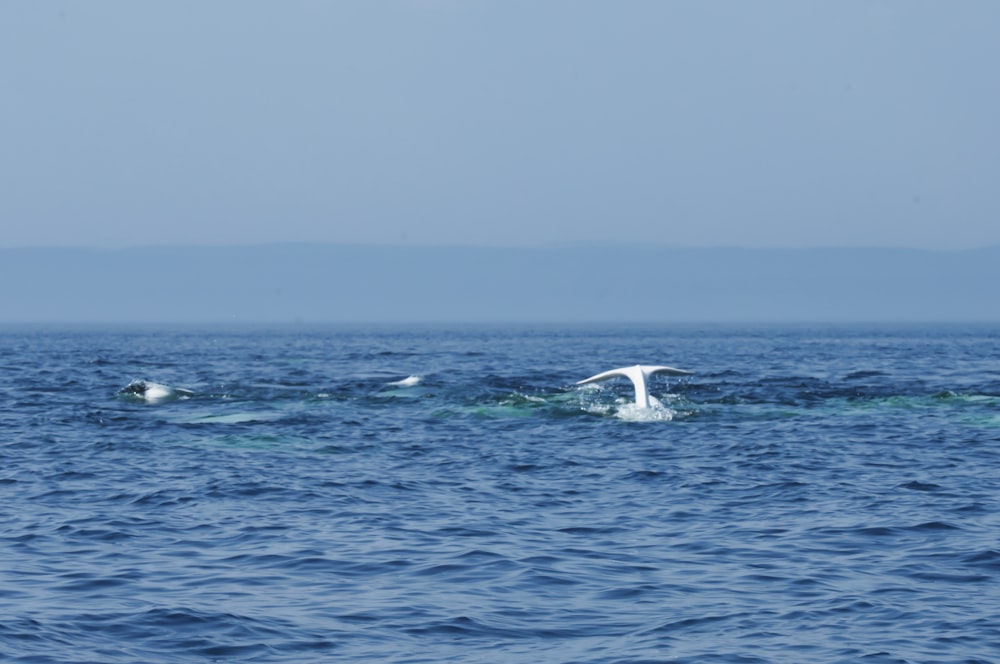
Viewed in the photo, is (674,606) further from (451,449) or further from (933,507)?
(451,449)

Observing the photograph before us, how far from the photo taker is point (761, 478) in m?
23.1

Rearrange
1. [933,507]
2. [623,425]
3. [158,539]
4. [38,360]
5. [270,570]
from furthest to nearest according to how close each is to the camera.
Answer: [38,360], [623,425], [933,507], [158,539], [270,570]

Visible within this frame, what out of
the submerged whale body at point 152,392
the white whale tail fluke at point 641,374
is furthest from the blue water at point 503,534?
the submerged whale body at point 152,392

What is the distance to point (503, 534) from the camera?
1798 centimetres

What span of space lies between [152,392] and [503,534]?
88.0ft

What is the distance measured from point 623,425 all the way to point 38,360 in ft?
184

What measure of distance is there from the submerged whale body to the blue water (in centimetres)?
414

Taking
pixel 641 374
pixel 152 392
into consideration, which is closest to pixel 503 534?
pixel 641 374

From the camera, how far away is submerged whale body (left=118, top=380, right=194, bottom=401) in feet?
137

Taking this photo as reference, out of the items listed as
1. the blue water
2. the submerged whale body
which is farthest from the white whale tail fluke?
the submerged whale body

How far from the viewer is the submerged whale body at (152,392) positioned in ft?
137

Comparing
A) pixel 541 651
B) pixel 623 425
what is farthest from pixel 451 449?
pixel 541 651

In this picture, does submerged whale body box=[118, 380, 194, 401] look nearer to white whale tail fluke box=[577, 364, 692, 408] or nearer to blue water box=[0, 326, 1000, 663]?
blue water box=[0, 326, 1000, 663]

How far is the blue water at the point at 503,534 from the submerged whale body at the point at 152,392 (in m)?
Answer: 4.14
